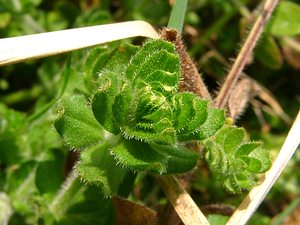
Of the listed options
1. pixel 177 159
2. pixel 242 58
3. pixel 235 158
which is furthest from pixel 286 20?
pixel 177 159

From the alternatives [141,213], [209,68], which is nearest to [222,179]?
[141,213]

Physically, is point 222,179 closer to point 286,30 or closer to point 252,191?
point 252,191

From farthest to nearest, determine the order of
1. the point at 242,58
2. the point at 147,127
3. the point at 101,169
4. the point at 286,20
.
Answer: the point at 286,20
the point at 242,58
the point at 101,169
the point at 147,127

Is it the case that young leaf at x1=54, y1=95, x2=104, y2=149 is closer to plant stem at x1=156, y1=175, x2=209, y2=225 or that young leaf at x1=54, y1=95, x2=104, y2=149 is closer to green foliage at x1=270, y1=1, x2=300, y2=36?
plant stem at x1=156, y1=175, x2=209, y2=225

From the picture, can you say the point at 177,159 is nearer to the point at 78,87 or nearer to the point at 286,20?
the point at 78,87

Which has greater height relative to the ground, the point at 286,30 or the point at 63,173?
the point at 286,30

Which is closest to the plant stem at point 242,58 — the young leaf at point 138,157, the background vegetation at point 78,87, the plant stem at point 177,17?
the background vegetation at point 78,87
